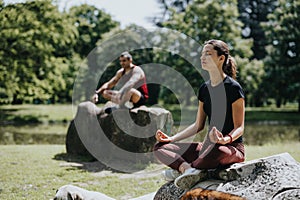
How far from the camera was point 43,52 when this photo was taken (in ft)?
64.6

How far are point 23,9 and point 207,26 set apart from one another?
1040 cm

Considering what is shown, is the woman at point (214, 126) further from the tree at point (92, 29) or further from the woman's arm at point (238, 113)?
the tree at point (92, 29)

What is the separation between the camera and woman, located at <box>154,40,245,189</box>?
3.47m

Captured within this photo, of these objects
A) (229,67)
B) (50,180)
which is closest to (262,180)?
(229,67)

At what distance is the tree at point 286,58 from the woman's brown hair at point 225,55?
2205 centimetres

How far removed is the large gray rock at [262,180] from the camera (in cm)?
311

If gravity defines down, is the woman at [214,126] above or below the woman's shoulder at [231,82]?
below

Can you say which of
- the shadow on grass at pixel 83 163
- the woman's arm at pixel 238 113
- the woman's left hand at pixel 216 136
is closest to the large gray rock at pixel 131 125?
the shadow on grass at pixel 83 163

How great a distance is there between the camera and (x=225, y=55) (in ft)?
12.2

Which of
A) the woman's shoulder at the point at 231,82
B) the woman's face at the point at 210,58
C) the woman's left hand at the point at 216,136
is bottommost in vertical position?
the woman's left hand at the point at 216,136

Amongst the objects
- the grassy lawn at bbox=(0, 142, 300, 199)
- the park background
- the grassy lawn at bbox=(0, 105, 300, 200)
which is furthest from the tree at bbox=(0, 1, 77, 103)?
the grassy lawn at bbox=(0, 142, 300, 199)

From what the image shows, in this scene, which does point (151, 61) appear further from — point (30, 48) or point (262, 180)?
point (262, 180)

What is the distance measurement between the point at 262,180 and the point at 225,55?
3.80ft

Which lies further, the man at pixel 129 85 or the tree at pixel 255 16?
the tree at pixel 255 16
